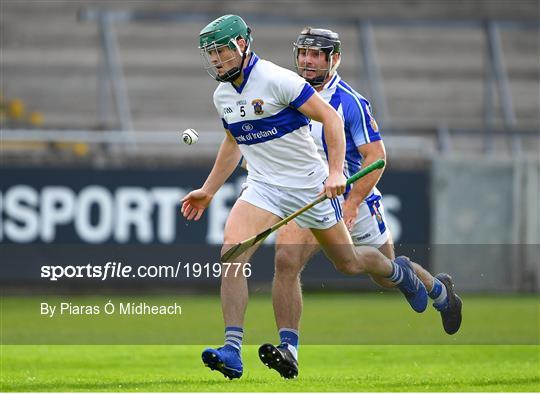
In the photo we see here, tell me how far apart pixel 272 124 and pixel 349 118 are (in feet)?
2.94

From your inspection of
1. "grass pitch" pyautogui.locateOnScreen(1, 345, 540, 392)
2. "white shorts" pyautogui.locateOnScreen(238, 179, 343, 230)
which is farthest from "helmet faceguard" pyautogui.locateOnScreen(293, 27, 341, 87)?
"grass pitch" pyautogui.locateOnScreen(1, 345, 540, 392)

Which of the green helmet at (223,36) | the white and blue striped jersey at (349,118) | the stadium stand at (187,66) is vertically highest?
the green helmet at (223,36)

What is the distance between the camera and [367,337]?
11.7m

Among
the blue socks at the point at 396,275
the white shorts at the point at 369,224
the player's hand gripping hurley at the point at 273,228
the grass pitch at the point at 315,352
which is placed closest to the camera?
the player's hand gripping hurley at the point at 273,228

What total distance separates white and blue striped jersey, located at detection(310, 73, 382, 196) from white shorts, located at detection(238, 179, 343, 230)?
62cm

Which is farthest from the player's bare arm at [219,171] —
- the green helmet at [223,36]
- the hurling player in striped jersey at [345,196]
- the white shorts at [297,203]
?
the green helmet at [223,36]

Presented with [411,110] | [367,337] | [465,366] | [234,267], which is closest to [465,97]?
[411,110]

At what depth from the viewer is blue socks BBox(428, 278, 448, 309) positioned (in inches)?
376

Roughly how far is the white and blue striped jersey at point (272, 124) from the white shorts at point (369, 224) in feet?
2.91

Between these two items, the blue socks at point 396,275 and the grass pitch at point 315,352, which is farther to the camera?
the blue socks at point 396,275

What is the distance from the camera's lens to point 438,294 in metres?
9.57

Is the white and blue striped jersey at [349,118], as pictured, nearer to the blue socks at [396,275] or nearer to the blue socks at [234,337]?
the blue socks at [396,275]

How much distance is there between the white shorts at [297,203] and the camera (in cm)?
832

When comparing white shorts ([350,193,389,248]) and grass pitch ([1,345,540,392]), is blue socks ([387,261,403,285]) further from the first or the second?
grass pitch ([1,345,540,392])
